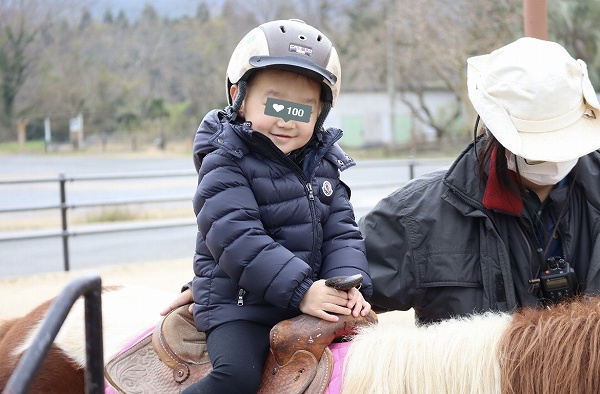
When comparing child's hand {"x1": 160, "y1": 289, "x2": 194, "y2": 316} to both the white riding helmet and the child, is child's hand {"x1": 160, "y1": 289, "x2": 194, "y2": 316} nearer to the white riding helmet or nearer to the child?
the child

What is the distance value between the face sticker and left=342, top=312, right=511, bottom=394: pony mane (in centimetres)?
71

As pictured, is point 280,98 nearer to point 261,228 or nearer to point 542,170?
point 261,228

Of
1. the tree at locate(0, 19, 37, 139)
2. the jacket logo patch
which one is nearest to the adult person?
the jacket logo patch

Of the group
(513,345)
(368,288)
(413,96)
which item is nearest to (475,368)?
(513,345)

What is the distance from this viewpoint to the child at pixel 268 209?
2.06 m

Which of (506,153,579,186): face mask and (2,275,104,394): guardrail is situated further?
(506,153,579,186): face mask

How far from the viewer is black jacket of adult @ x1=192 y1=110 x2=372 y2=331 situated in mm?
2072

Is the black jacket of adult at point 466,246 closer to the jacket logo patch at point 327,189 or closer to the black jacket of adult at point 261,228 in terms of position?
the black jacket of adult at point 261,228

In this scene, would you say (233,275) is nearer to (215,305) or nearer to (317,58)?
(215,305)

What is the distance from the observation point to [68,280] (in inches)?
269

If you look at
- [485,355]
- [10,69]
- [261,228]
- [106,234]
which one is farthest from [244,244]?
[10,69]

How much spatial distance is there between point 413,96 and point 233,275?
118ft

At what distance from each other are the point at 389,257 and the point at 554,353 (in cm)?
87

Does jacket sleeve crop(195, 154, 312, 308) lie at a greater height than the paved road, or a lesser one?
greater
